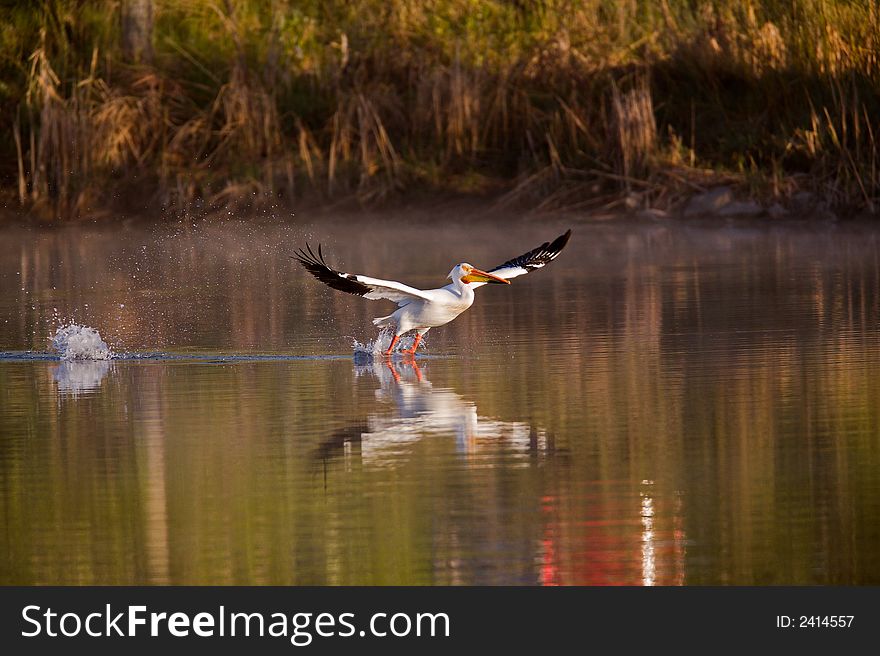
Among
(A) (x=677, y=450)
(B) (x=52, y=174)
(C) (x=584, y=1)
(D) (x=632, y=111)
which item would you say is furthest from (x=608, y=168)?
A: (A) (x=677, y=450)

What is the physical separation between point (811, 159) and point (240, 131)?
26.8ft

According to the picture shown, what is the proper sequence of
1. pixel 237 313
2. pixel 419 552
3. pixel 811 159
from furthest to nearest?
pixel 811 159 → pixel 237 313 → pixel 419 552

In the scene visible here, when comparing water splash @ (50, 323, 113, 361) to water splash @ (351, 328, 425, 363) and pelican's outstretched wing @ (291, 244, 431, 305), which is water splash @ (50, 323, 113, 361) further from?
water splash @ (351, 328, 425, 363)

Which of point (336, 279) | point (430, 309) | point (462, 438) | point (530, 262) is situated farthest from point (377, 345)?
point (462, 438)

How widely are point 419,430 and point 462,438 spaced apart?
0.41 meters

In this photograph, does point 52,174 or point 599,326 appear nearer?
point 599,326

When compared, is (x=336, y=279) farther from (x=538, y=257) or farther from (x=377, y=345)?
(x=538, y=257)

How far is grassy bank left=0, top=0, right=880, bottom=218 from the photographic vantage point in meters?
26.6

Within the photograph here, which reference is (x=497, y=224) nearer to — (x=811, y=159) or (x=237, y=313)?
(x=811, y=159)

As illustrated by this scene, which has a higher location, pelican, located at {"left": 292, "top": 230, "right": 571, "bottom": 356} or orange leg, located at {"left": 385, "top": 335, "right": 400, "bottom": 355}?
pelican, located at {"left": 292, "top": 230, "right": 571, "bottom": 356}

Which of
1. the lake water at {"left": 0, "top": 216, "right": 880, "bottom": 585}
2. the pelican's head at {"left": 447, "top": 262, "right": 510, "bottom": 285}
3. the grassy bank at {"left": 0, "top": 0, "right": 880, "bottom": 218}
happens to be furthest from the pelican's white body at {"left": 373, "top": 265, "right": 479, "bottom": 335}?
the grassy bank at {"left": 0, "top": 0, "right": 880, "bottom": 218}

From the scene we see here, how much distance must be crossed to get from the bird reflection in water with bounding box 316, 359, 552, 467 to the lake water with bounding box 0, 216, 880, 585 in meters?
0.03

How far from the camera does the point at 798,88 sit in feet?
89.8

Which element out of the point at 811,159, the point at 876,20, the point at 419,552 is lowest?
the point at 419,552
